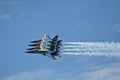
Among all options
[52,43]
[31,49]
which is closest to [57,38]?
[52,43]

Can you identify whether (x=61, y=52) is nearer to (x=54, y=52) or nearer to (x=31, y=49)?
(x=54, y=52)

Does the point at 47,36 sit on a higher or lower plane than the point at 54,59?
higher

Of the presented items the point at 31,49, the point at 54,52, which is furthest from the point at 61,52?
the point at 31,49

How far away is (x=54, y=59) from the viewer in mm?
176500

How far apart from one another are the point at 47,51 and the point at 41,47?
3855mm

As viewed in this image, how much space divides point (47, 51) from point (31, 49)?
8.83 metres

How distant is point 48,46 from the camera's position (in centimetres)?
17875

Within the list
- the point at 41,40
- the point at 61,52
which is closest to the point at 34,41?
the point at 41,40

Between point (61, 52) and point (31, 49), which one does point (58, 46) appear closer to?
point (61, 52)

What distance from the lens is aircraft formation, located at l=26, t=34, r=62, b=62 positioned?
17431 cm

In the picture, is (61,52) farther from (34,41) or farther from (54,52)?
(34,41)

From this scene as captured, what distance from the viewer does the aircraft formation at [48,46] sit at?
6863 inches

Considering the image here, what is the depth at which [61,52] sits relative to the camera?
17838cm

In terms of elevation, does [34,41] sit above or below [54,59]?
above
